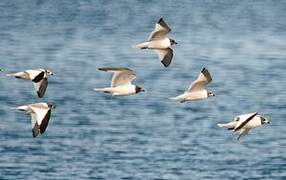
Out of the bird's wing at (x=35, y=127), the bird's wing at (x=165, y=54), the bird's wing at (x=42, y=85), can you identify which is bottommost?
the bird's wing at (x=35, y=127)

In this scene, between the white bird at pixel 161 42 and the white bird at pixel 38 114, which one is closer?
the white bird at pixel 38 114

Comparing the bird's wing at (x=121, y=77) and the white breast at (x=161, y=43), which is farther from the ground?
the white breast at (x=161, y=43)

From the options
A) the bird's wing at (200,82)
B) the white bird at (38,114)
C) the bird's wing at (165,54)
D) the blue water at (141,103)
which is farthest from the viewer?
the blue water at (141,103)

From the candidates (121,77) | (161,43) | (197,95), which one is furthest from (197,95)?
(121,77)

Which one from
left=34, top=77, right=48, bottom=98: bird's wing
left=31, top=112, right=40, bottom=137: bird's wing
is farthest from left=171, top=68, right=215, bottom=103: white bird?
left=31, top=112, right=40, bottom=137: bird's wing

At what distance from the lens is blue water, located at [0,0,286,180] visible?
58188mm

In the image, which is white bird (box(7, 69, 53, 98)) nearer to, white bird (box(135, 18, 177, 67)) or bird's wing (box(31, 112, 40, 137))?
bird's wing (box(31, 112, 40, 137))

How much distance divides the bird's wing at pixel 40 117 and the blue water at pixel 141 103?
829 inches

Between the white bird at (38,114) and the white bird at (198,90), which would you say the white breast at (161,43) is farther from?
the white bird at (38,114)

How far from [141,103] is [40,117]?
35.1 metres

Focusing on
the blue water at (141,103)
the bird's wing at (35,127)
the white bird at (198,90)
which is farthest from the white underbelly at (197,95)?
the blue water at (141,103)

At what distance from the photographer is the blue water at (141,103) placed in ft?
191

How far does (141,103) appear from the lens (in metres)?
69.1

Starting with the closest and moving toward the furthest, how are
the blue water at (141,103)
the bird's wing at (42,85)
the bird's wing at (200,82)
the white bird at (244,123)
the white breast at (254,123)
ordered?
1. the white bird at (244,123)
2. the bird's wing at (42,85)
3. the white breast at (254,123)
4. the bird's wing at (200,82)
5. the blue water at (141,103)
